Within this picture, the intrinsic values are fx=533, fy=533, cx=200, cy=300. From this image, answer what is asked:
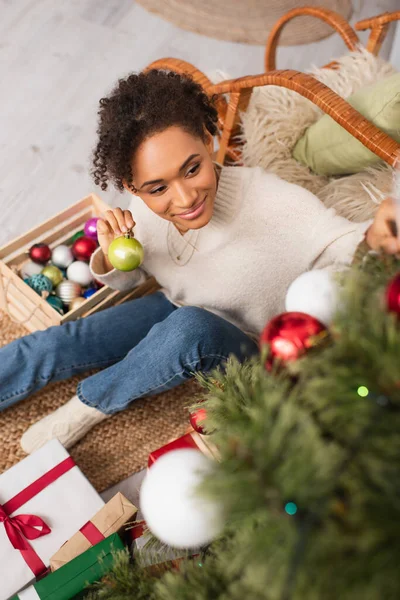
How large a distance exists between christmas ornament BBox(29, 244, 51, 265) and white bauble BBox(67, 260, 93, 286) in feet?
0.24

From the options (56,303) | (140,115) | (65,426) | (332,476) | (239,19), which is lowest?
(65,426)

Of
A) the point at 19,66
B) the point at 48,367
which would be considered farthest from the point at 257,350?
the point at 19,66

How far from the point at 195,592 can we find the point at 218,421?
161mm

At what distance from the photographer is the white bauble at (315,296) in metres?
0.53

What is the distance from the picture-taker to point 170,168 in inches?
34.8

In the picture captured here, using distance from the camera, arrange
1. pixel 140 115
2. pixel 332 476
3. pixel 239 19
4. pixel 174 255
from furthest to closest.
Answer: pixel 239 19 → pixel 174 255 → pixel 140 115 → pixel 332 476

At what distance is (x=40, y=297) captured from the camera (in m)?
1.28

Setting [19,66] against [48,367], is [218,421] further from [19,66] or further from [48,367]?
[19,66]

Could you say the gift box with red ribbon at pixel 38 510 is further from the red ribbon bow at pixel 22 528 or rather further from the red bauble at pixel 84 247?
the red bauble at pixel 84 247

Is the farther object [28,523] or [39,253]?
[39,253]

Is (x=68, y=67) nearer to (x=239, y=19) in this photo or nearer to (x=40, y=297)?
(x=239, y=19)

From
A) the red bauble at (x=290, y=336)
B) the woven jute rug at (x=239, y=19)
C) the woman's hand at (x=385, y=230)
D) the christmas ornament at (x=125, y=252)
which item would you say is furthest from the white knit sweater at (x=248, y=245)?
the woven jute rug at (x=239, y=19)

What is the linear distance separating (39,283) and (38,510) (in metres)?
0.53

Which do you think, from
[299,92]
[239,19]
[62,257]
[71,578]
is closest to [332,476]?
[71,578]
